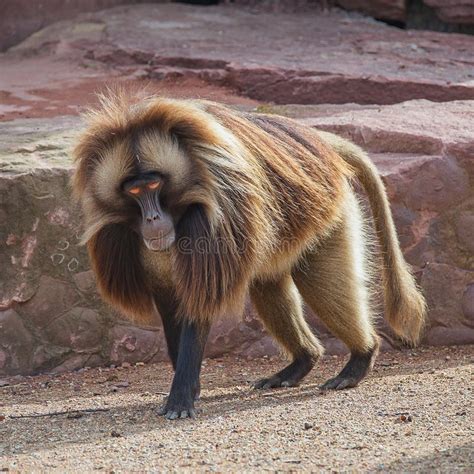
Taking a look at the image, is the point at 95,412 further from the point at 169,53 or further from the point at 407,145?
the point at 169,53

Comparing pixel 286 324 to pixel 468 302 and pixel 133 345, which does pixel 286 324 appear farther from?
pixel 468 302

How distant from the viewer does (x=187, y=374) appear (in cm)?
459

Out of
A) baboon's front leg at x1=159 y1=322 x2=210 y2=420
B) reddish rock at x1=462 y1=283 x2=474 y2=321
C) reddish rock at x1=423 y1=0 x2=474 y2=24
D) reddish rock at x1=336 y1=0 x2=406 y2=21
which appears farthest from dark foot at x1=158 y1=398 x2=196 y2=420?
reddish rock at x1=336 y1=0 x2=406 y2=21

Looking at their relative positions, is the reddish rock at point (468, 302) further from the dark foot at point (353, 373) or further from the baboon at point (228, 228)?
the dark foot at point (353, 373)

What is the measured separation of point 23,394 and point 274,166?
69.3 inches

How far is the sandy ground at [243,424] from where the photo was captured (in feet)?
12.3

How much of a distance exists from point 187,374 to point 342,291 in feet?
3.35

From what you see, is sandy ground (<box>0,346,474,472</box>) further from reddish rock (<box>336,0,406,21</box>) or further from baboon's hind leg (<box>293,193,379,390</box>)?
reddish rock (<box>336,0,406,21</box>)

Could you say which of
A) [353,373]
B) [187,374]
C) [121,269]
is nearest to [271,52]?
[353,373]

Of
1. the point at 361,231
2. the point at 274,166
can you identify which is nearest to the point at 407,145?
the point at 361,231

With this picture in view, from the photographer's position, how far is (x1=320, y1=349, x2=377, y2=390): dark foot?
5.17 m

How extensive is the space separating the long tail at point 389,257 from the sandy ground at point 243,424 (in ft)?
0.95

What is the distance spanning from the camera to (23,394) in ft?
17.9

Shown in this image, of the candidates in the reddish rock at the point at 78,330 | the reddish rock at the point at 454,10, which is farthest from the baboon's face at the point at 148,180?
the reddish rock at the point at 454,10
